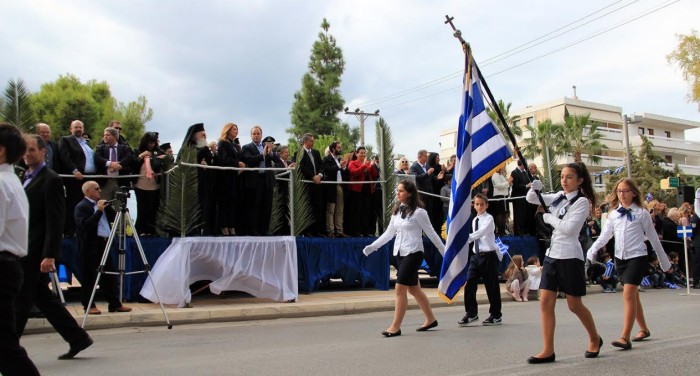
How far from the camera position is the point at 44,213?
5.70 metres

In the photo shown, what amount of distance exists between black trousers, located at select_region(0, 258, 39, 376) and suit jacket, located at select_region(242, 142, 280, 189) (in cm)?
704

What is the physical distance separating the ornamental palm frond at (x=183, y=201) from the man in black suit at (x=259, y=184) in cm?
103

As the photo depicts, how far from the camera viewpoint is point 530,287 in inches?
527

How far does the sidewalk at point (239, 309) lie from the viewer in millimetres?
8938

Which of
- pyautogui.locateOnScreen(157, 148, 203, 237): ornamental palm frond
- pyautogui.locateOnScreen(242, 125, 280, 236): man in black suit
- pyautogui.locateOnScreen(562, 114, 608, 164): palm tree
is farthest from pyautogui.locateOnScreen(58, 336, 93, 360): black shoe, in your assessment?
pyautogui.locateOnScreen(562, 114, 608, 164): palm tree

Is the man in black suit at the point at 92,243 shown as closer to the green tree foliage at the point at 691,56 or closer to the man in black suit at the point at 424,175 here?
the man in black suit at the point at 424,175

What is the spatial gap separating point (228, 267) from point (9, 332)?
6.80 meters

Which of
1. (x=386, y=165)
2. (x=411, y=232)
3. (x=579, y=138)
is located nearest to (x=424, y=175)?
(x=386, y=165)

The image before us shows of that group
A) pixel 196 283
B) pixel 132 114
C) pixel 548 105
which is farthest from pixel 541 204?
pixel 548 105

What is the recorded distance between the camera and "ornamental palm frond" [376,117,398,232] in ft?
42.8

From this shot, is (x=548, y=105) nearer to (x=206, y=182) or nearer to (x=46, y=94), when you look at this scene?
(x=46, y=94)

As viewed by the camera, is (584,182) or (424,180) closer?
(584,182)

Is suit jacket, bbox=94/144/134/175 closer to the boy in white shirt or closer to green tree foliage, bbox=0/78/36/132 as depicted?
green tree foliage, bbox=0/78/36/132

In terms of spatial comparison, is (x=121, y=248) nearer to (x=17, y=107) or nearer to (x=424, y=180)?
(x=17, y=107)
